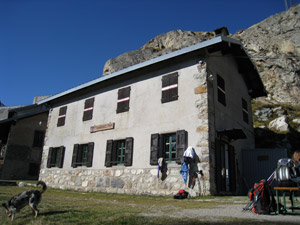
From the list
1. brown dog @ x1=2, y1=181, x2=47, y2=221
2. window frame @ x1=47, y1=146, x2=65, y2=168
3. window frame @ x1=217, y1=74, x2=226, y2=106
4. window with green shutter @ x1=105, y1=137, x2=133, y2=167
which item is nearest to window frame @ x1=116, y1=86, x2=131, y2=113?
window with green shutter @ x1=105, y1=137, x2=133, y2=167

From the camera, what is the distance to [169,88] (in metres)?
11.0

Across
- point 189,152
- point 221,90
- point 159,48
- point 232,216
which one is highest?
point 159,48

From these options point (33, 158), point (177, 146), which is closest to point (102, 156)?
point (177, 146)

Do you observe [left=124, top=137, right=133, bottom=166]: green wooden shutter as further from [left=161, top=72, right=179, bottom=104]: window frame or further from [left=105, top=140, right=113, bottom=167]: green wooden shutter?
[left=161, top=72, right=179, bottom=104]: window frame

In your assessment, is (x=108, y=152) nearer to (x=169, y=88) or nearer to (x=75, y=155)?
(x=75, y=155)

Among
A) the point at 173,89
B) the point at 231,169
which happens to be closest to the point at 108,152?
the point at 173,89

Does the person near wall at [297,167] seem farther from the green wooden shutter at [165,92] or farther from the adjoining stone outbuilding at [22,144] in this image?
the adjoining stone outbuilding at [22,144]

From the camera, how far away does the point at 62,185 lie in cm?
1379

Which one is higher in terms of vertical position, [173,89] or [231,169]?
[173,89]

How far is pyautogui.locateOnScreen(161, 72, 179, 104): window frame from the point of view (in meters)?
10.8

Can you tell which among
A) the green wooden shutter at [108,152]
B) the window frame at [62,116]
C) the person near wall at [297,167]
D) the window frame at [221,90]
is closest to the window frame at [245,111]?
the window frame at [221,90]

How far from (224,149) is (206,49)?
14.0 feet

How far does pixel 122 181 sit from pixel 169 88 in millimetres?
4512

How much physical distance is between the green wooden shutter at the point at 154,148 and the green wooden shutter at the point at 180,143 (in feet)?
3.11
